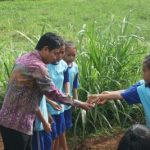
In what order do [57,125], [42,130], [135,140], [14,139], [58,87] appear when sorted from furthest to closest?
[57,125], [58,87], [42,130], [14,139], [135,140]

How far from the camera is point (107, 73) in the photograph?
18.2 ft

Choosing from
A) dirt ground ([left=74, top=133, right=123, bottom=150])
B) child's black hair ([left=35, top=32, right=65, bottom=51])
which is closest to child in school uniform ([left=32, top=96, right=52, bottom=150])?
child's black hair ([left=35, top=32, right=65, bottom=51])

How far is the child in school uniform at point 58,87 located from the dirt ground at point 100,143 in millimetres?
397

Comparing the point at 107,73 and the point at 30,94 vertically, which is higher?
the point at 30,94

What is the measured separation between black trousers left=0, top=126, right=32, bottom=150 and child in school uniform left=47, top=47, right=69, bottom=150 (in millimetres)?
607

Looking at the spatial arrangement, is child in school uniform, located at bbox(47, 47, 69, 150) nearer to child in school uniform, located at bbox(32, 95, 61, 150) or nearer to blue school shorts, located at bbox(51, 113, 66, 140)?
blue school shorts, located at bbox(51, 113, 66, 140)

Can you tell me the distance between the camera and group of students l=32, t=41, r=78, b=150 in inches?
166

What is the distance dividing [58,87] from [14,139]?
2.33ft

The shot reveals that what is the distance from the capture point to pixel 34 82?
3.69 m

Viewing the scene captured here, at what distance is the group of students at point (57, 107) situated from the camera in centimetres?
421

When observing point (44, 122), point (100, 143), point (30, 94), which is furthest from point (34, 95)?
point (100, 143)

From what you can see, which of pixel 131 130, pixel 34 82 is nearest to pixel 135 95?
pixel 34 82

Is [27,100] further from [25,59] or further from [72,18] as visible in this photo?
[72,18]

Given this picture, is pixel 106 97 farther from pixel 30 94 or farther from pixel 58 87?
pixel 58 87
